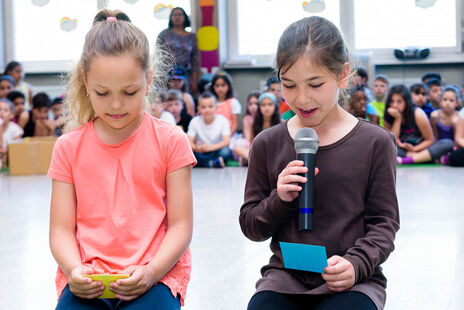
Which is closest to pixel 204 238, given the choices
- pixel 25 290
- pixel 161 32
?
pixel 25 290

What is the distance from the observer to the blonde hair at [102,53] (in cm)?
141

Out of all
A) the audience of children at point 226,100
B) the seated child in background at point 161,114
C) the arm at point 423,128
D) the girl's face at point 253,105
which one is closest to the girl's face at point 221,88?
the audience of children at point 226,100

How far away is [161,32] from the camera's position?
25.7 ft

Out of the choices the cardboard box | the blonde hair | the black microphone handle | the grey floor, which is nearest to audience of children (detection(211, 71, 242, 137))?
the cardboard box

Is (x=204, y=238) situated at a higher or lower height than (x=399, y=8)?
lower

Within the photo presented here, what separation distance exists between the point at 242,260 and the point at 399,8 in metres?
5.88

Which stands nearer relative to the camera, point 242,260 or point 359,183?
point 359,183

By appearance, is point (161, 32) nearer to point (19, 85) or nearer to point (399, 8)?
point (19, 85)

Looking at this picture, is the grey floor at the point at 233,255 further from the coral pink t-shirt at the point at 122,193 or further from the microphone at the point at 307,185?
the microphone at the point at 307,185

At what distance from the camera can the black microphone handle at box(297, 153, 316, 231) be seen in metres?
1.24

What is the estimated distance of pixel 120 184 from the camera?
4.80 ft

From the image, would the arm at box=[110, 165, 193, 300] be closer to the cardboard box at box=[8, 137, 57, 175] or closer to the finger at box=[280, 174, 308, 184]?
the finger at box=[280, 174, 308, 184]

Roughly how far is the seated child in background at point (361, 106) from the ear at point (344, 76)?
4446 millimetres

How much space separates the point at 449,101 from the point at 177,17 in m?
3.14
